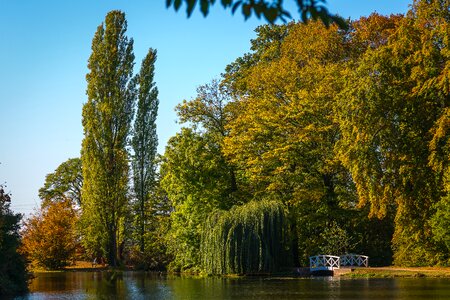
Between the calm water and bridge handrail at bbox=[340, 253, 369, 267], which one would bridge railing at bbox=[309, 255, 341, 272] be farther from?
the calm water

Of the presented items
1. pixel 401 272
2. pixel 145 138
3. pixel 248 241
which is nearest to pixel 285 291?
pixel 401 272

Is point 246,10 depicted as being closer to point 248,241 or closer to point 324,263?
point 248,241

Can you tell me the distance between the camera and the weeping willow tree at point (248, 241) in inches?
1362

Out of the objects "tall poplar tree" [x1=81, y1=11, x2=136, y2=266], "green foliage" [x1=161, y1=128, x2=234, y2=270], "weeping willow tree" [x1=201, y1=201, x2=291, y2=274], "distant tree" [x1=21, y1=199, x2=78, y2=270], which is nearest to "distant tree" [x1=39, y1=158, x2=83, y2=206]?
"distant tree" [x1=21, y1=199, x2=78, y2=270]

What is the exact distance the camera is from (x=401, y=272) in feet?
104

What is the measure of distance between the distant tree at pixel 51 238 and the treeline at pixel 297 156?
2945 millimetres

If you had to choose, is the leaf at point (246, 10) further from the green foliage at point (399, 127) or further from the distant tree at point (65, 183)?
the distant tree at point (65, 183)

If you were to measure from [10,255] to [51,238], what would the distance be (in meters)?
29.0

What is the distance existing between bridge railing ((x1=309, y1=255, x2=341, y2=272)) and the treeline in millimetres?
946

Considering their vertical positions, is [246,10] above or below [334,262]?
above

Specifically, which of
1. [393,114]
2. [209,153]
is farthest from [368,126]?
[209,153]

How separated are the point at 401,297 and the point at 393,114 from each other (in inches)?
599

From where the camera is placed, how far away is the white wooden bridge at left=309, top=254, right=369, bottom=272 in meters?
36.1

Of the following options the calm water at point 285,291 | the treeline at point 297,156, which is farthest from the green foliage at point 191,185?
the calm water at point 285,291
